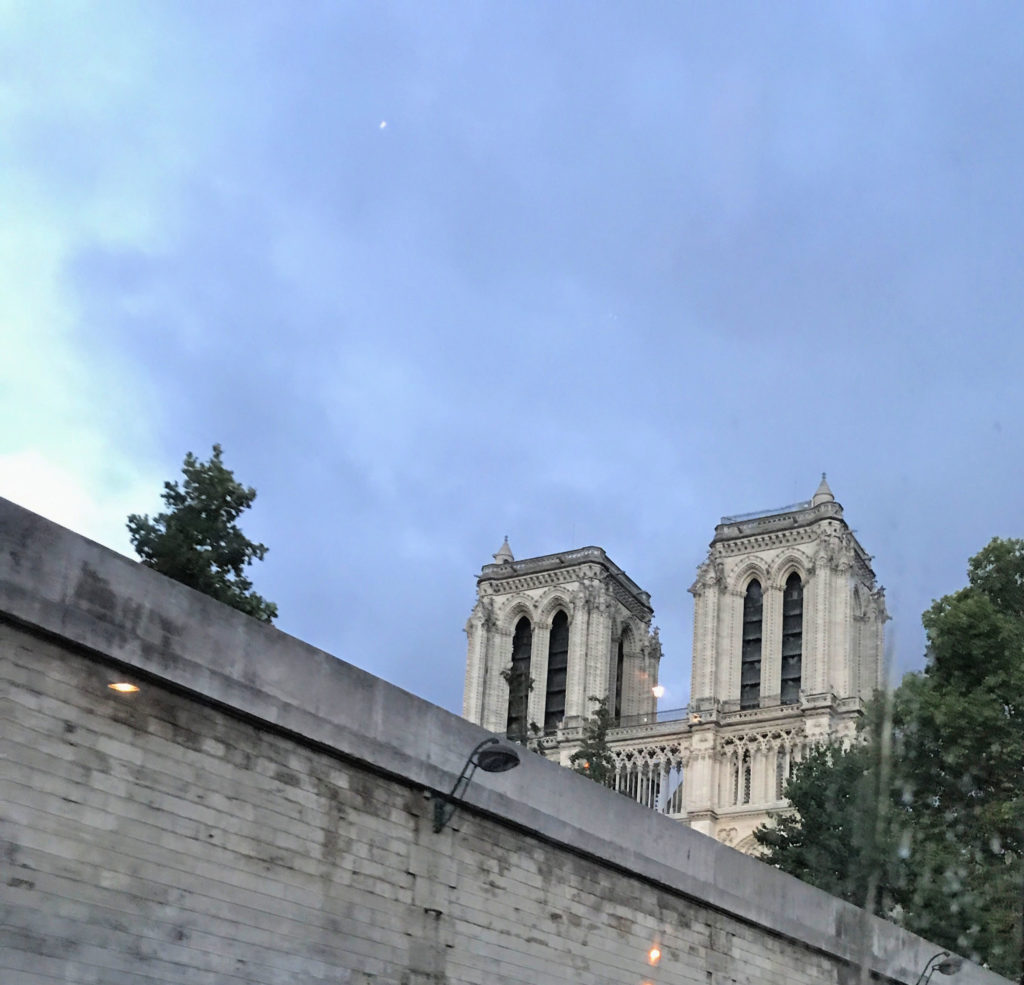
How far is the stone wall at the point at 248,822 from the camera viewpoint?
34.8ft

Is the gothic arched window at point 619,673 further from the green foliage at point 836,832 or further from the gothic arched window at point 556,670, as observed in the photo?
the green foliage at point 836,832

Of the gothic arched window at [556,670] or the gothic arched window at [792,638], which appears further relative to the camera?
the gothic arched window at [556,670]

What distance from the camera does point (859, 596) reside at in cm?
7806

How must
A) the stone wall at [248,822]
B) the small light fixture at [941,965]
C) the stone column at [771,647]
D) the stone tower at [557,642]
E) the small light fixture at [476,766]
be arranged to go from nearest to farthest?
the stone wall at [248,822] < the small light fixture at [476,766] < the small light fixture at [941,965] < the stone column at [771,647] < the stone tower at [557,642]

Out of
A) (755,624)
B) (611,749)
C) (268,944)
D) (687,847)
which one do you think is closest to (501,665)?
(611,749)

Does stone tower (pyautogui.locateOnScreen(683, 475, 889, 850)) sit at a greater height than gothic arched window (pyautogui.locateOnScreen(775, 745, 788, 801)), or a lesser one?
greater

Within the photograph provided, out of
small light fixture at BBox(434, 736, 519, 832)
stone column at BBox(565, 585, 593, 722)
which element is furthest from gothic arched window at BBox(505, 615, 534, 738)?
Answer: small light fixture at BBox(434, 736, 519, 832)

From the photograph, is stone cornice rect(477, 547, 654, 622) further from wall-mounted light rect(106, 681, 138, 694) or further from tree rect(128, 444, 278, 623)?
wall-mounted light rect(106, 681, 138, 694)

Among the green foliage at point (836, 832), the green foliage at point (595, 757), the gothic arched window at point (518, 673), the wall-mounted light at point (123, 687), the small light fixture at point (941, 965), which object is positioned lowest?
the small light fixture at point (941, 965)

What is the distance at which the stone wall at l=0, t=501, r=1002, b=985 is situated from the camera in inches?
418

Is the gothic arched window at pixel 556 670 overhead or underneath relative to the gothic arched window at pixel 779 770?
overhead

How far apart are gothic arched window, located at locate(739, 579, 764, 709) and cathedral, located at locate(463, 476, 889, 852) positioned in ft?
0.25

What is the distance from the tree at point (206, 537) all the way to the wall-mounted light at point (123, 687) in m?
17.9

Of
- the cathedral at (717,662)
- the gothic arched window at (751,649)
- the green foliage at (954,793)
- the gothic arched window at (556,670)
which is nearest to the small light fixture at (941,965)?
the green foliage at (954,793)
